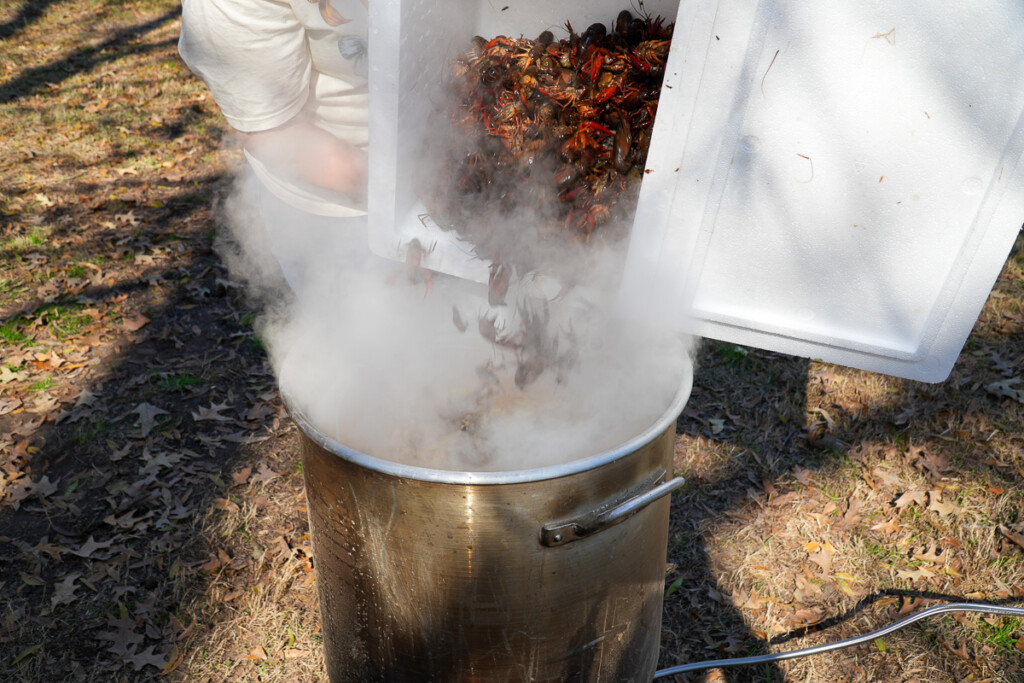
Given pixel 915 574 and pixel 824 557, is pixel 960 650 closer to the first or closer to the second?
pixel 915 574

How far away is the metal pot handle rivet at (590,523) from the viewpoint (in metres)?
1.68

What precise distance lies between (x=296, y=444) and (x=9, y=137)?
554 cm

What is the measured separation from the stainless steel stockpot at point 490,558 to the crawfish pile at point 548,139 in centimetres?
65

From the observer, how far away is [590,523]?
171 centimetres

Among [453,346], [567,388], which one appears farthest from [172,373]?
[567,388]

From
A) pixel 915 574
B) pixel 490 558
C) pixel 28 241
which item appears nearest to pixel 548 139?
pixel 490 558

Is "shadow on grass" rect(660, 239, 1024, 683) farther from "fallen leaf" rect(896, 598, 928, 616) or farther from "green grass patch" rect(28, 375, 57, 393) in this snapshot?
"green grass patch" rect(28, 375, 57, 393)

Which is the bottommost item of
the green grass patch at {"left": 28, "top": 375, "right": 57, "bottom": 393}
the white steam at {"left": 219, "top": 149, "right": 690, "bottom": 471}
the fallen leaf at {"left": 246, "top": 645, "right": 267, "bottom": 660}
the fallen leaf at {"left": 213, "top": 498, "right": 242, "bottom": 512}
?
the green grass patch at {"left": 28, "top": 375, "right": 57, "bottom": 393}

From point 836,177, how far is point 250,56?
236cm

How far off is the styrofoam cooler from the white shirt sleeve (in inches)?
40.9

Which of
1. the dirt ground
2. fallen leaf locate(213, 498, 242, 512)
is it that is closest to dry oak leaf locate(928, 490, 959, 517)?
the dirt ground

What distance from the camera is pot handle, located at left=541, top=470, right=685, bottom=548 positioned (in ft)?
5.52

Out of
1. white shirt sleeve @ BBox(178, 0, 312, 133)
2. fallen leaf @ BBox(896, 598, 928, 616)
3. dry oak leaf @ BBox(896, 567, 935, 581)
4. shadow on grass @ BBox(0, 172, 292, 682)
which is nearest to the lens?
white shirt sleeve @ BBox(178, 0, 312, 133)

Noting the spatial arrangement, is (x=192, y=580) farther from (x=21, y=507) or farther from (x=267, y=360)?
(x=267, y=360)
